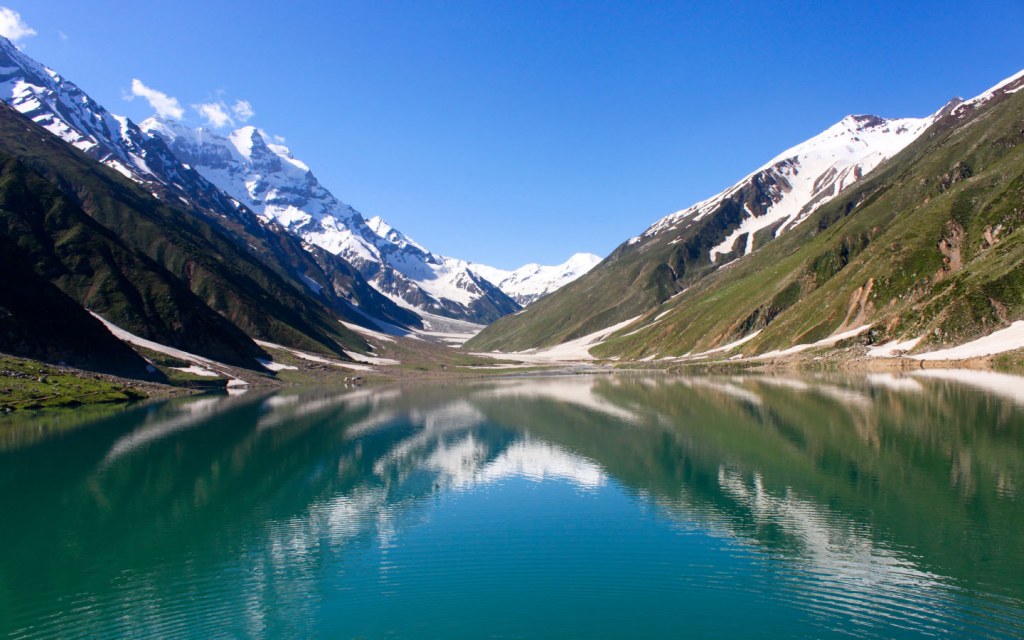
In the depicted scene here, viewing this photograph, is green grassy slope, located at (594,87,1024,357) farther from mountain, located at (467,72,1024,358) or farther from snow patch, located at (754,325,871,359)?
snow patch, located at (754,325,871,359)

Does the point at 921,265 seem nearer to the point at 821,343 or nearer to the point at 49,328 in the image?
the point at 821,343

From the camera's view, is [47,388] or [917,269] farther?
[917,269]

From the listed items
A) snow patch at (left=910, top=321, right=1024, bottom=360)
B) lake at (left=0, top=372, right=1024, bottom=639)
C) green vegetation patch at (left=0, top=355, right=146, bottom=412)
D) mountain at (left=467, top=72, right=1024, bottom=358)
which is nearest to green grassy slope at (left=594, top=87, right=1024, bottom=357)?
mountain at (left=467, top=72, right=1024, bottom=358)

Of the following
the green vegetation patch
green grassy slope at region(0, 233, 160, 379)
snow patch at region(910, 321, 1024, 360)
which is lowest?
the green vegetation patch

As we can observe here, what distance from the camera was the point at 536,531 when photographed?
3012 centimetres

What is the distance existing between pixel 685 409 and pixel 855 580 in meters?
55.7

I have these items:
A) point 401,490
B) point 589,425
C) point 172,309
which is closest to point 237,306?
point 172,309

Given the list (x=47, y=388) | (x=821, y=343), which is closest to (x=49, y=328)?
(x=47, y=388)

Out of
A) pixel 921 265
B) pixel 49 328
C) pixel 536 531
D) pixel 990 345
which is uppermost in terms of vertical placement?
pixel 921 265

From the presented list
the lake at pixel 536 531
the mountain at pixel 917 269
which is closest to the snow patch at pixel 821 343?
the mountain at pixel 917 269

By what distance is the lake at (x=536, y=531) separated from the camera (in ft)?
66.6

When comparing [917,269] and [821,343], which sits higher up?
[917,269]

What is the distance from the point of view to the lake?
20.3 meters

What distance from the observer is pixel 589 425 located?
69000 millimetres
